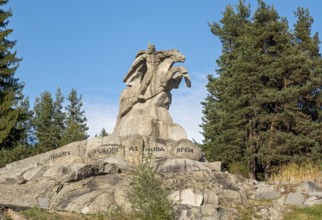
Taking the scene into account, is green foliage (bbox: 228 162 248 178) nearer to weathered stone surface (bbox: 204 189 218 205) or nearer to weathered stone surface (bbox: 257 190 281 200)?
weathered stone surface (bbox: 257 190 281 200)

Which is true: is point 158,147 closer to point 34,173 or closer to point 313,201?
point 34,173

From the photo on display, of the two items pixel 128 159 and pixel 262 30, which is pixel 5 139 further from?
pixel 262 30

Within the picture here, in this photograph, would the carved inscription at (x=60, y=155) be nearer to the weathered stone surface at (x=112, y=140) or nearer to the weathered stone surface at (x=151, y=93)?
the weathered stone surface at (x=112, y=140)

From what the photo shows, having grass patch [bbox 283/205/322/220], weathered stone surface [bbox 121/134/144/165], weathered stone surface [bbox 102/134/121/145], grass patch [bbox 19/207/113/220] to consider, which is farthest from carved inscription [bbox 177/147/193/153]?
grass patch [bbox 19/207/113/220]

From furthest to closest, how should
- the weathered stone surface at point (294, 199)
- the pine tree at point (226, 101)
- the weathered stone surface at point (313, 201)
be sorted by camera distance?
1. the pine tree at point (226, 101)
2. the weathered stone surface at point (294, 199)
3. the weathered stone surface at point (313, 201)

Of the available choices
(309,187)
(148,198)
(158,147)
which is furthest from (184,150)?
(148,198)

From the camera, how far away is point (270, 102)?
32188 millimetres

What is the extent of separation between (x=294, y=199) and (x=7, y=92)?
17498 millimetres

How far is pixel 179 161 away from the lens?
21328mm

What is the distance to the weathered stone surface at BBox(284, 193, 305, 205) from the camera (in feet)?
61.8

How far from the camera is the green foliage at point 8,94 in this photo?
97.0 feet

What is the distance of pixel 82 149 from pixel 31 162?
2.57m

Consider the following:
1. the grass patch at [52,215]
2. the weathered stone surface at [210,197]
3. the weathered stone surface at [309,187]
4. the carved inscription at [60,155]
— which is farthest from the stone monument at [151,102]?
the grass patch at [52,215]

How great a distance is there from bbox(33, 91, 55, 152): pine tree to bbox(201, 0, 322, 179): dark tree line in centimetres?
1474
